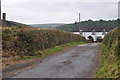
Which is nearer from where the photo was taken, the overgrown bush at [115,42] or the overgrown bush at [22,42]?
the overgrown bush at [115,42]

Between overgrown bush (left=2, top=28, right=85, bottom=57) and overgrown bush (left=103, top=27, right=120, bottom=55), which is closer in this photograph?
overgrown bush (left=103, top=27, right=120, bottom=55)

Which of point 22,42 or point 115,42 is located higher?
point 115,42

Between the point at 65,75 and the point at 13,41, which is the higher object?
the point at 13,41

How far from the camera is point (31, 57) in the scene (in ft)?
47.8

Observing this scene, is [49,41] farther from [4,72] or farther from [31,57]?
[4,72]

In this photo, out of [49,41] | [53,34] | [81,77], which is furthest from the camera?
[53,34]

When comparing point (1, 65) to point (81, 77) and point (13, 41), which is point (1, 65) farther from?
point (81, 77)

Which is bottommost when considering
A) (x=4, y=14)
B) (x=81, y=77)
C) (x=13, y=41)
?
(x=81, y=77)

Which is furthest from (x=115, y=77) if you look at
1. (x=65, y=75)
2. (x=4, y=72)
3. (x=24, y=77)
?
(x=4, y=72)

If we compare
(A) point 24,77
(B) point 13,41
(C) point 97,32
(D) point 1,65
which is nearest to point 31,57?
(B) point 13,41

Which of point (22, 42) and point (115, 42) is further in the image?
point (22, 42)

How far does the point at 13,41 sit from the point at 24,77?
6.36 metres

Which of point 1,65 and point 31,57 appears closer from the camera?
point 1,65

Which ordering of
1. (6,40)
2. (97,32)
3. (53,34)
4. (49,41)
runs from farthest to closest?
(97,32)
(53,34)
(49,41)
(6,40)
